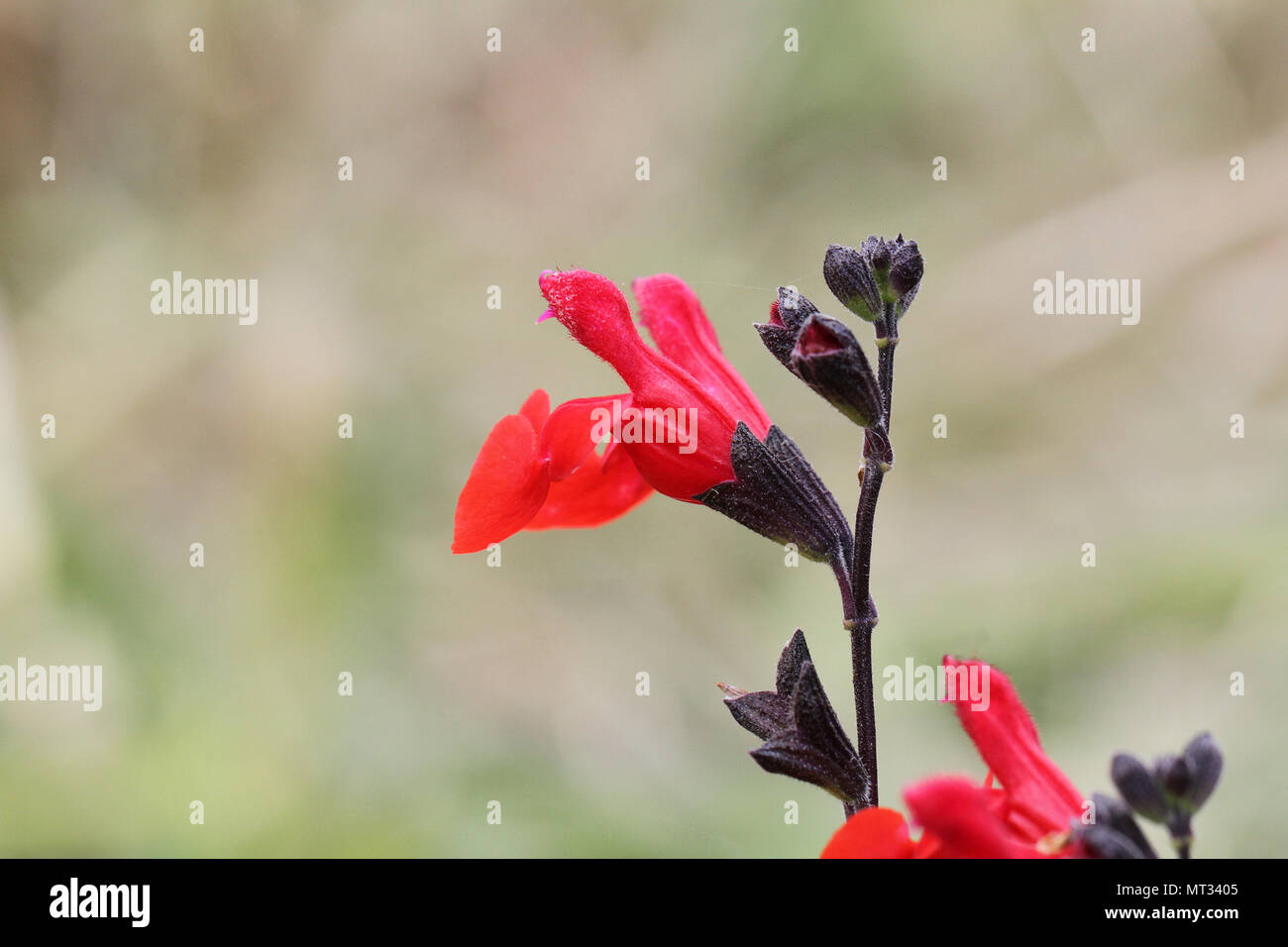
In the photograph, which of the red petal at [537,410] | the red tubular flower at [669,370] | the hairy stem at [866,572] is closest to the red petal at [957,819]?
the hairy stem at [866,572]

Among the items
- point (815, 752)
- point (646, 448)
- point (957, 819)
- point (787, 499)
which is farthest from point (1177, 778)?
point (646, 448)

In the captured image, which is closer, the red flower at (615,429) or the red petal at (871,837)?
the red petal at (871,837)

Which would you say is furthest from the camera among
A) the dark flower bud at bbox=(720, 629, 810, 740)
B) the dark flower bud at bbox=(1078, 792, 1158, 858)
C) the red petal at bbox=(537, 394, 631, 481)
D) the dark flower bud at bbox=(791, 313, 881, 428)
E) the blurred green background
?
the blurred green background

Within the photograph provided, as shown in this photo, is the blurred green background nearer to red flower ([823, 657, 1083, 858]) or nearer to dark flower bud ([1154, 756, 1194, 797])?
red flower ([823, 657, 1083, 858])

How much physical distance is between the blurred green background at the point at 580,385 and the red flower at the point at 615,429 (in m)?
1.52

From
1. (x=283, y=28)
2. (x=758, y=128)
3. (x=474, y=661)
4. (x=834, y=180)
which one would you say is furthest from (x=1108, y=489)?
(x=283, y=28)

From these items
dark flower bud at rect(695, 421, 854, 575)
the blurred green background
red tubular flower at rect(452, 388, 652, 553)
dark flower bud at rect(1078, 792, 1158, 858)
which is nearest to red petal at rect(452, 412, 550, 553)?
red tubular flower at rect(452, 388, 652, 553)

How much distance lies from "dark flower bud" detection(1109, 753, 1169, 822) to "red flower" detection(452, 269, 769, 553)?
17.7 inches

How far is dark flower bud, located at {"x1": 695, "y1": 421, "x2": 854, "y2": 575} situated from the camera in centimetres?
99

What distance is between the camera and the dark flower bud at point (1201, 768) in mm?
693

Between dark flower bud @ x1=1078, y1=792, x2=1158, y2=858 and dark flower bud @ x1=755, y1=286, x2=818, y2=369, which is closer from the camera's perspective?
dark flower bud @ x1=1078, y1=792, x2=1158, y2=858

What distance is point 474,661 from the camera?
118 inches

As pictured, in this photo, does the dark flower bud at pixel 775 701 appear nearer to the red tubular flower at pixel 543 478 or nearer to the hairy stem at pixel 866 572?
the hairy stem at pixel 866 572

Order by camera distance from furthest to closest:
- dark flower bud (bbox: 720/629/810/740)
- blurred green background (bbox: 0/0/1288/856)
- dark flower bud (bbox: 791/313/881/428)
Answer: blurred green background (bbox: 0/0/1288/856) < dark flower bud (bbox: 720/629/810/740) < dark flower bud (bbox: 791/313/881/428)
